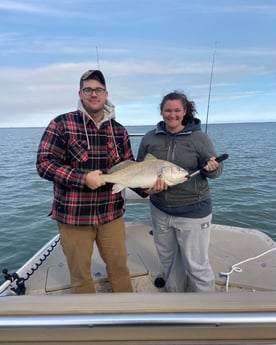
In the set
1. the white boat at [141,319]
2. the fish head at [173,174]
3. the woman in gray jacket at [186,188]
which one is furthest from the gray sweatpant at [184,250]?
the white boat at [141,319]

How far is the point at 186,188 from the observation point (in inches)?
128

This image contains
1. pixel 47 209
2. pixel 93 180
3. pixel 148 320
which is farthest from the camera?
pixel 47 209

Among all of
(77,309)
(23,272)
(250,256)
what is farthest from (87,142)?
(250,256)

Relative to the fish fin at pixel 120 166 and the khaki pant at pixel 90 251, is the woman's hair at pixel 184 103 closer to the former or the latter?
the fish fin at pixel 120 166

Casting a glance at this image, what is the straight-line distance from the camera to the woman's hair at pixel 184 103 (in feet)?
10.4

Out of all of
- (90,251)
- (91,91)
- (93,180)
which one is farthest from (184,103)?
(90,251)

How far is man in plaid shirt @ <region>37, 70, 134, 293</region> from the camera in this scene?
117 inches

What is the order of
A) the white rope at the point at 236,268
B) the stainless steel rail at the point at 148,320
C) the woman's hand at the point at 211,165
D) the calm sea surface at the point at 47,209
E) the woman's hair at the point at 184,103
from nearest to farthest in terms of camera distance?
the stainless steel rail at the point at 148,320, the woman's hand at the point at 211,165, the woman's hair at the point at 184,103, the white rope at the point at 236,268, the calm sea surface at the point at 47,209

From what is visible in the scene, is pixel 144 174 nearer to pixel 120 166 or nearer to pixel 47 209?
pixel 120 166

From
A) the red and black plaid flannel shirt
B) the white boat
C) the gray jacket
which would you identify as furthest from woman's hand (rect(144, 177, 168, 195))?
the white boat

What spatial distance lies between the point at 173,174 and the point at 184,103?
27.7 inches

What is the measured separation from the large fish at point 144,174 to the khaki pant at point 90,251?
43cm

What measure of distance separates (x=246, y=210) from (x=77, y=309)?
9.84m

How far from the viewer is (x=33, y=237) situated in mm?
8547
